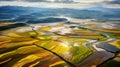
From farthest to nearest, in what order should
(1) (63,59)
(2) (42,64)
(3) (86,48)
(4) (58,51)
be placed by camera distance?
(3) (86,48), (4) (58,51), (1) (63,59), (2) (42,64)

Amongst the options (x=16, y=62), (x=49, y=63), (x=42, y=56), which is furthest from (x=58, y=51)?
(x=16, y=62)

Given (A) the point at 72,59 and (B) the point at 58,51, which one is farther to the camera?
(B) the point at 58,51

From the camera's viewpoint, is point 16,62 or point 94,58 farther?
point 94,58

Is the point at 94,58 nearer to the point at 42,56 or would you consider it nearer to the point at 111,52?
the point at 111,52

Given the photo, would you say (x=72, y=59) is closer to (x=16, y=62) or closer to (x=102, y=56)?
(x=102, y=56)

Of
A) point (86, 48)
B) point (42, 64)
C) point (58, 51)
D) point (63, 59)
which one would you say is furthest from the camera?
point (86, 48)

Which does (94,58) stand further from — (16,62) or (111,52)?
(16,62)

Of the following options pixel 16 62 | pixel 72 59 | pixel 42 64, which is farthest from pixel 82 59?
pixel 16 62

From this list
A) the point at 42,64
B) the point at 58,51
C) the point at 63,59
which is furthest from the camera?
the point at 58,51
